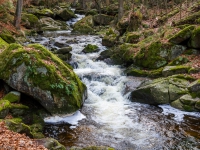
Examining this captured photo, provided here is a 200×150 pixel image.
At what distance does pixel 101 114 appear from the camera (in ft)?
34.4

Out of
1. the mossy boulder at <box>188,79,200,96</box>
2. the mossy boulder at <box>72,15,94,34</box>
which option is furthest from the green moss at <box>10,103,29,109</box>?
the mossy boulder at <box>72,15,94,34</box>

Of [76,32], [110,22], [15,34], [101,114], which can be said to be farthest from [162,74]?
[110,22]

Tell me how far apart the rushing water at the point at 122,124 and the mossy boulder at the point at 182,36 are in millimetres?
3755

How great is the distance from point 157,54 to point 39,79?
8.45m

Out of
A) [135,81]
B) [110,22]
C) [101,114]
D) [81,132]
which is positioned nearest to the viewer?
[81,132]

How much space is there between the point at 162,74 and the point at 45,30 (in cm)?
1779

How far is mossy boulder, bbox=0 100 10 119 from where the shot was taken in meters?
8.09

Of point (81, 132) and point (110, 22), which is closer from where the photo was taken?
point (81, 132)

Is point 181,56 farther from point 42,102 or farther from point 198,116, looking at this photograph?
point 42,102

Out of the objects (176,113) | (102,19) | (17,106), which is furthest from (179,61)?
(102,19)

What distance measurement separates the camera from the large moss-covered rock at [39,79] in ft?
30.9

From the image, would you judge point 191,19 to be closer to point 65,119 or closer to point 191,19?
point 191,19

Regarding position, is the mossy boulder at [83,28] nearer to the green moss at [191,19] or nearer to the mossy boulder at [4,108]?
the green moss at [191,19]

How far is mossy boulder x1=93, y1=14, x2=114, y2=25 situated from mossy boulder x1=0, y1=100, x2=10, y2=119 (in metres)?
25.3
